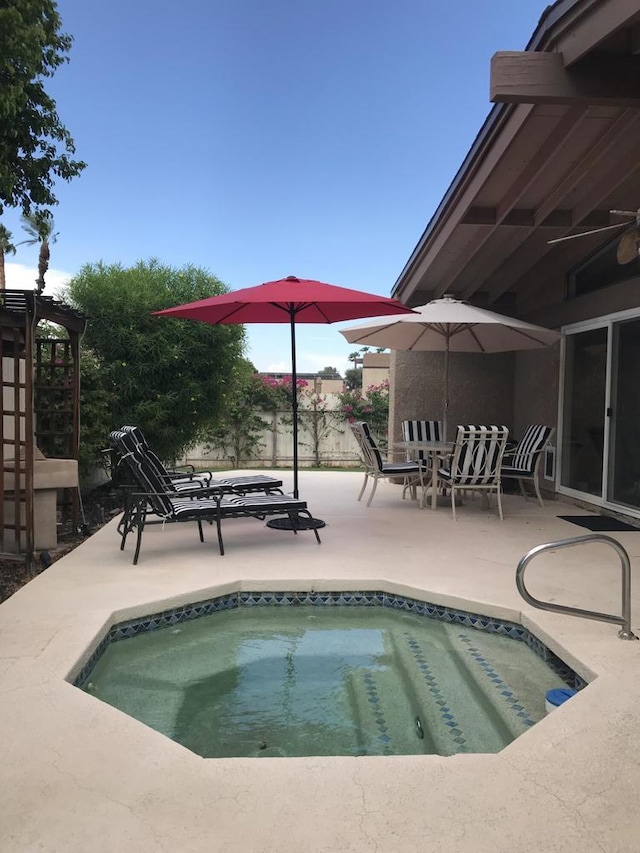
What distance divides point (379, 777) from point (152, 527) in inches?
179

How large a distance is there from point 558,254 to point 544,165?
9.76 ft

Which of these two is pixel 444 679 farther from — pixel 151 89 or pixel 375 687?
pixel 151 89

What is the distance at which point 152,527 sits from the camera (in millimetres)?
6184

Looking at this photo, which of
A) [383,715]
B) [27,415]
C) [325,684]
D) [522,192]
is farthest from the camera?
[522,192]

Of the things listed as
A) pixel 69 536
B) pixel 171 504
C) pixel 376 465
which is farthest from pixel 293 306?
pixel 69 536

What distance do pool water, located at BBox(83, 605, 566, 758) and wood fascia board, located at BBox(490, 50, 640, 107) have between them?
10.6 feet

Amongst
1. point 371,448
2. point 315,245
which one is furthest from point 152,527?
point 315,245

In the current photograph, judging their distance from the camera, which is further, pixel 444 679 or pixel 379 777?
pixel 444 679

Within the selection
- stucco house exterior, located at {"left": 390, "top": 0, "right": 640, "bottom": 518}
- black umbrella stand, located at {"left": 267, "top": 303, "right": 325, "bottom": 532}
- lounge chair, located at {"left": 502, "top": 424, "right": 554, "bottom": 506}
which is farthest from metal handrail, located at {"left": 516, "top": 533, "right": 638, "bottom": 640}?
lounge chair, located at {"left": 502, "top": 424, "right": 554, "bottom": 506}

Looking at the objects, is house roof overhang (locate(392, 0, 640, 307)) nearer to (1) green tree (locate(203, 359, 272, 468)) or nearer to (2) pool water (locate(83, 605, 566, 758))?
(2) pool water (locate(83, 605, 566, 758))

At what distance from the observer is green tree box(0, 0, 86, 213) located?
3553mm

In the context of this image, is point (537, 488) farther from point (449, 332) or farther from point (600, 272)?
point (600, 272)

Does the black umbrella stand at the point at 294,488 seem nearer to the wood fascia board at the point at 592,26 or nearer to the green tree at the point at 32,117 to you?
the green tree at the point at 32,117

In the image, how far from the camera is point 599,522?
6457 mm
